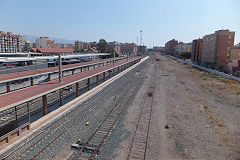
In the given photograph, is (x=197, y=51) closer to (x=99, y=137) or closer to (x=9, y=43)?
(x=99, y=137)

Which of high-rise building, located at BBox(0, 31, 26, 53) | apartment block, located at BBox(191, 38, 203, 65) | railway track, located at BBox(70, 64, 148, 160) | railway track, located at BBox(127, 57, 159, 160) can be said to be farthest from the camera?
high-rise building, located at BBox(0, 31, 26, 53)

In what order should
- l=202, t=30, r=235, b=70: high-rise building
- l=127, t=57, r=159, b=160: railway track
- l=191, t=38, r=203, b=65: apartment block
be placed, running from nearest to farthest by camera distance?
1. l=127, t=57, r=159, b=160: railway track
2. l=202, t=30, r=235, b=70: high-rise building
3. l=191, t=38, r=203, b=65: apartment block

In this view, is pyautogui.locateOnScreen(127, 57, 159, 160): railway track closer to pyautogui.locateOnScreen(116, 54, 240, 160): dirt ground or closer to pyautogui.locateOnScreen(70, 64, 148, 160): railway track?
pyautogui.locateOnScreen(116, 54, 240, 160): dirt ground

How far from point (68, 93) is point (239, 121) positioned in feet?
60.0

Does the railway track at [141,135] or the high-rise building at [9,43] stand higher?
the high-rise building at [9,43]

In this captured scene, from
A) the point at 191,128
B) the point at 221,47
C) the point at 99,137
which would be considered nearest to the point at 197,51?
the point at 221,47

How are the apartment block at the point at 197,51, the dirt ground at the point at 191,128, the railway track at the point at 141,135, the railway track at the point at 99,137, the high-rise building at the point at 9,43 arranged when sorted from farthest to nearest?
the high-rise building at the point at 9,43 < the apartment block at the point at 197,51 < the dirt ground at the point at 191,128 < the railway track at the point at 141,135 < the railway track at the point at 99,137

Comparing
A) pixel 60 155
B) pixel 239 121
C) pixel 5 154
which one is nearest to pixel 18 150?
pixel 5 154

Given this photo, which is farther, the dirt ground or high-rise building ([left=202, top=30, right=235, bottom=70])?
high-rise building ([left=202, top=30, right=235, bottom=70])

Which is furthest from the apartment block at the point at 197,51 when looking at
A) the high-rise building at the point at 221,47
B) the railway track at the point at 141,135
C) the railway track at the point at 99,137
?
the railway track at the point at 99,137

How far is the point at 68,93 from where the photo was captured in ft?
74.0

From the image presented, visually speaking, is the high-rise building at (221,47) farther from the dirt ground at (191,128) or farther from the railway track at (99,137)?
the railway track at (99,137)

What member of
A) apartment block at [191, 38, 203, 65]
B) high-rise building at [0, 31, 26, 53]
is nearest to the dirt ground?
apartment block at [191, 38, 203, 65]

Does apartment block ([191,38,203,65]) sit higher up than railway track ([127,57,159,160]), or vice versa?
apartment block ([191,38,203,65])
